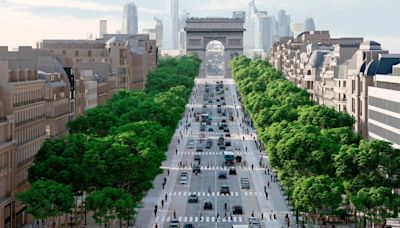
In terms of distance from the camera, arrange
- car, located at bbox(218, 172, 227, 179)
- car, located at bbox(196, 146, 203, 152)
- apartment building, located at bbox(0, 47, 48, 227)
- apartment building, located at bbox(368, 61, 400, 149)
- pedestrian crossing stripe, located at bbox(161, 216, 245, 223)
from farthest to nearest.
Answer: car, located at bbox(196, 146, 203, 152) → car, located at bbox(218, 172, 227, 179) → apartment building, located at bbox(368, 61, 400, 149) → pedestrian crossing stripe, located at bbox(161, 216, 245, 223) → apartment building, located at bbox(0, 47, 48, 227)

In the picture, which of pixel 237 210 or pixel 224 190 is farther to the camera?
pixel 224 190

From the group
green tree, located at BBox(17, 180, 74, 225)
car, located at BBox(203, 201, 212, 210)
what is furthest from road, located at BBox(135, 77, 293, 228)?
green tree, located at BBox(17, 180, 74, 225)

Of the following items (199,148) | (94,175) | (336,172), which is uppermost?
(94,175)

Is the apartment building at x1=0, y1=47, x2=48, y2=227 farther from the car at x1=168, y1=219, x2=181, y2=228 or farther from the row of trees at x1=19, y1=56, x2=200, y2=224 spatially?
the car at x1=168, y1=219, x2=181, y2=228

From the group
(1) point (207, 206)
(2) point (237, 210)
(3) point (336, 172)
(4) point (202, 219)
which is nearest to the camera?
(3) point (336, 172)

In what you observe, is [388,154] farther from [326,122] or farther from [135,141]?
[326,122]

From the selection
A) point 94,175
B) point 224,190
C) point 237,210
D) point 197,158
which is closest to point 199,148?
point 197,158

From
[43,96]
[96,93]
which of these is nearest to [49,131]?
[43,96]

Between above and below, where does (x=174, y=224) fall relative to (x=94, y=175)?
below

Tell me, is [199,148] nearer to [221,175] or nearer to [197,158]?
[197,158]

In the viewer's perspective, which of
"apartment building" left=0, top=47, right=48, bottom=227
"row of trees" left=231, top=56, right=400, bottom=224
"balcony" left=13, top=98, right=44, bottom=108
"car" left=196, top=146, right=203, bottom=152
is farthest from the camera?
"car" left=196, top=146, right=203, bottom=152

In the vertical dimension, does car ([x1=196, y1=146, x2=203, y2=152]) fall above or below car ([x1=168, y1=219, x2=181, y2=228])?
below
